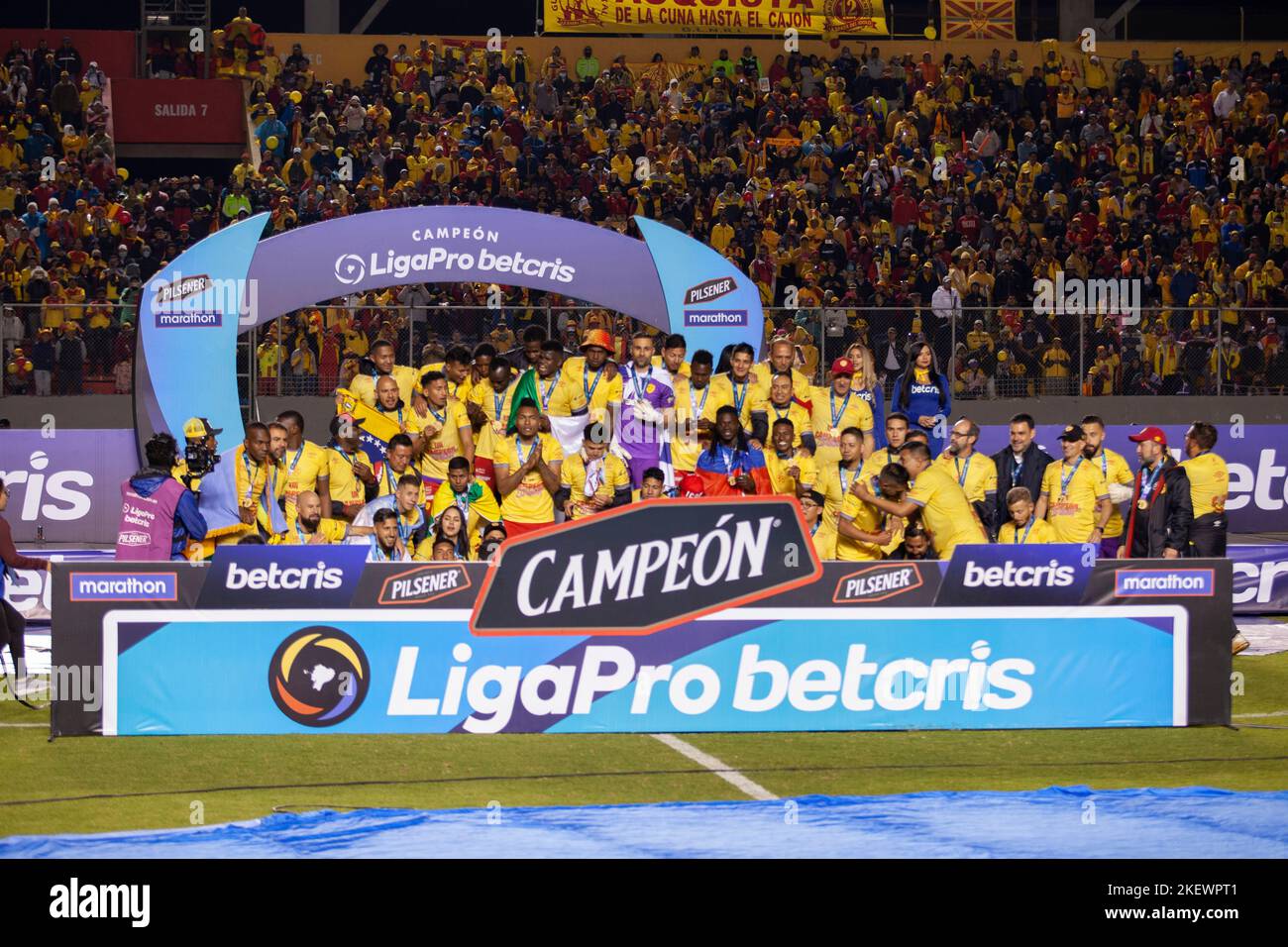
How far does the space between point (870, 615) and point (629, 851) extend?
302 centimetres

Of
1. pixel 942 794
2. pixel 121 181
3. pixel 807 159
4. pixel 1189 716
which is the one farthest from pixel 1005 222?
pixel 942 794

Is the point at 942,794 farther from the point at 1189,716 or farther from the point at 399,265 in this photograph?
the point at 399,265

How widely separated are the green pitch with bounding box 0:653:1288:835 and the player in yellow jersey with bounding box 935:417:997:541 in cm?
327

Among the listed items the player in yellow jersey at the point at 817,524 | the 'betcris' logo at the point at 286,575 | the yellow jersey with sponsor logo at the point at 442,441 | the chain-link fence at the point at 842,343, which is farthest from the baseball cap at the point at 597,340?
the chain-link fence at the point at 842,343

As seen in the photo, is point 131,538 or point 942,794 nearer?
point 942,794

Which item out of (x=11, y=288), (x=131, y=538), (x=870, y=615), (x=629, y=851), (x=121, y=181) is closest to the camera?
(x=629, y=851)

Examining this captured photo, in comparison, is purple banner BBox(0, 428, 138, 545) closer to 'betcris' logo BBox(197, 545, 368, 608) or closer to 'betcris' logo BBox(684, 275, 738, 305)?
'betcris' logo BBox(684, 275, 738, 305)

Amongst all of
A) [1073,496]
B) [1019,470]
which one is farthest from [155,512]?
[1073,496]

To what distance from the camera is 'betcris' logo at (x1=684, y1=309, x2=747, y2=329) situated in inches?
645

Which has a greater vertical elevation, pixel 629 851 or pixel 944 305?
pixel 944 305

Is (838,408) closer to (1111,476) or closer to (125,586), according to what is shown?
(1111,476)

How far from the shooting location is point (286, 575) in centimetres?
980

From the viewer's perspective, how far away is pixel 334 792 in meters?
8.56

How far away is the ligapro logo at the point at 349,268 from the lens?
51.5 ft
